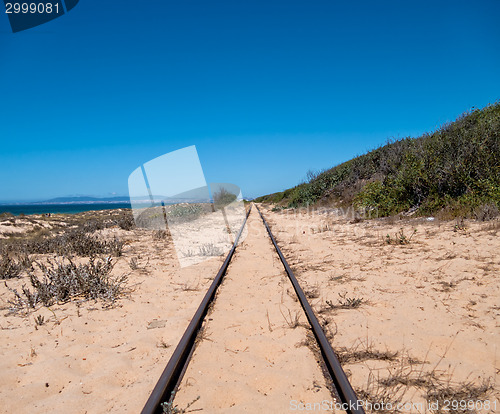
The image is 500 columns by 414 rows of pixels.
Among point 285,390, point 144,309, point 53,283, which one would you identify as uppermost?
point 53,283

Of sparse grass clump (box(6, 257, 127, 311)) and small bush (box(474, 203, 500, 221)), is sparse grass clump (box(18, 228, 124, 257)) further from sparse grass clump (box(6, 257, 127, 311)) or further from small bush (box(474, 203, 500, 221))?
small bush (box(474, 203, 500, 221))

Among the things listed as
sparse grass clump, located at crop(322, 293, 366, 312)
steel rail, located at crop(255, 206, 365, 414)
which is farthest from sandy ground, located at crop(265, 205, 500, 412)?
steel rail, located at crop(255, 206, 365, 414)

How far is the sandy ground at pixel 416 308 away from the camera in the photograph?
2.43 meters

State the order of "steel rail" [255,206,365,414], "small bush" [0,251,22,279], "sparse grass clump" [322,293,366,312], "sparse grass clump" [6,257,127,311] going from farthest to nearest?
1. "small bush" [0,251,22,279]
2. "sparse grass clump" [6,257,127,311]
3. "sparse grass clump" [322,293,366,312]
4. "steel rail" [255,206,365,414]

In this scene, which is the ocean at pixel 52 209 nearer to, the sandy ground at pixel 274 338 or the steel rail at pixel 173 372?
the sandy ground at pixel 274 338

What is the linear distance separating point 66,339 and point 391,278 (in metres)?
4.70

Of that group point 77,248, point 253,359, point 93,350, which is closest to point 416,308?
point 253,359

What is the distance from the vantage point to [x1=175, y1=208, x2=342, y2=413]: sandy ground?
2.35m

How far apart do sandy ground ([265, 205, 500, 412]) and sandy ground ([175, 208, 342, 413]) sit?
41 centimetres

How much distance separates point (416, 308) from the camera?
3.71 metres

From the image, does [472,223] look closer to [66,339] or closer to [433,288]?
[433,288]

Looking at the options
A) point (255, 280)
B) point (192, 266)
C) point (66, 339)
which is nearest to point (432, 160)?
point (255, 280)

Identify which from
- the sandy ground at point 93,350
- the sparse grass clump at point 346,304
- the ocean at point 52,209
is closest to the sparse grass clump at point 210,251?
the sandy ground at point 93,350

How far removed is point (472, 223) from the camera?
659 centimetres
